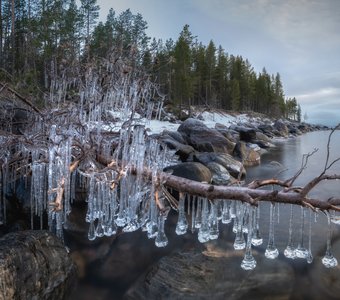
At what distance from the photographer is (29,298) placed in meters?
3.40

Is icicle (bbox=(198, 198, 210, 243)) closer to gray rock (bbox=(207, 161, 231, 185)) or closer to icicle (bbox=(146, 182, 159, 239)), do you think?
icicle (bbox=(146, 182, 159, 239))

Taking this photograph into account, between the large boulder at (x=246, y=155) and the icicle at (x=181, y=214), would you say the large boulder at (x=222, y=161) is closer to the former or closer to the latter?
the large boulder at (x=246, y=155)

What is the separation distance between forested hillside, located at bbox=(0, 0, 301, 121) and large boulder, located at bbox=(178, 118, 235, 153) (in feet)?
6.55

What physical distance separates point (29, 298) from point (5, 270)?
1.52ft

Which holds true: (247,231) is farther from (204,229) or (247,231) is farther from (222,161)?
(222,161)

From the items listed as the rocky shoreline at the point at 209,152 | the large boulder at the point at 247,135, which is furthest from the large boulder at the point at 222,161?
the large boulder at the point at 247,135

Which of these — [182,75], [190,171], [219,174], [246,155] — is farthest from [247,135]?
[182,75]

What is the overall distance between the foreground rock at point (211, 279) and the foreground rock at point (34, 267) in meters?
1.01

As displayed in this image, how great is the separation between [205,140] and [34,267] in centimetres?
1069

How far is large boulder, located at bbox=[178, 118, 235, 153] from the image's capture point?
43.7 feet

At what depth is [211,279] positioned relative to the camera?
13.8 ft

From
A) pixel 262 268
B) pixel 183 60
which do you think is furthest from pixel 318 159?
pixel 183 60

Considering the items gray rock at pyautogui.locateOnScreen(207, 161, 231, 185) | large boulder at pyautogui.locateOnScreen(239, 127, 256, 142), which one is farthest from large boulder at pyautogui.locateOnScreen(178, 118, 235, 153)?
large boulder at pyautogui.locateOnScreen(239, 127, 256, 142)

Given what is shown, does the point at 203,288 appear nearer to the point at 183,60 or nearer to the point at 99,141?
the point at 99,141
